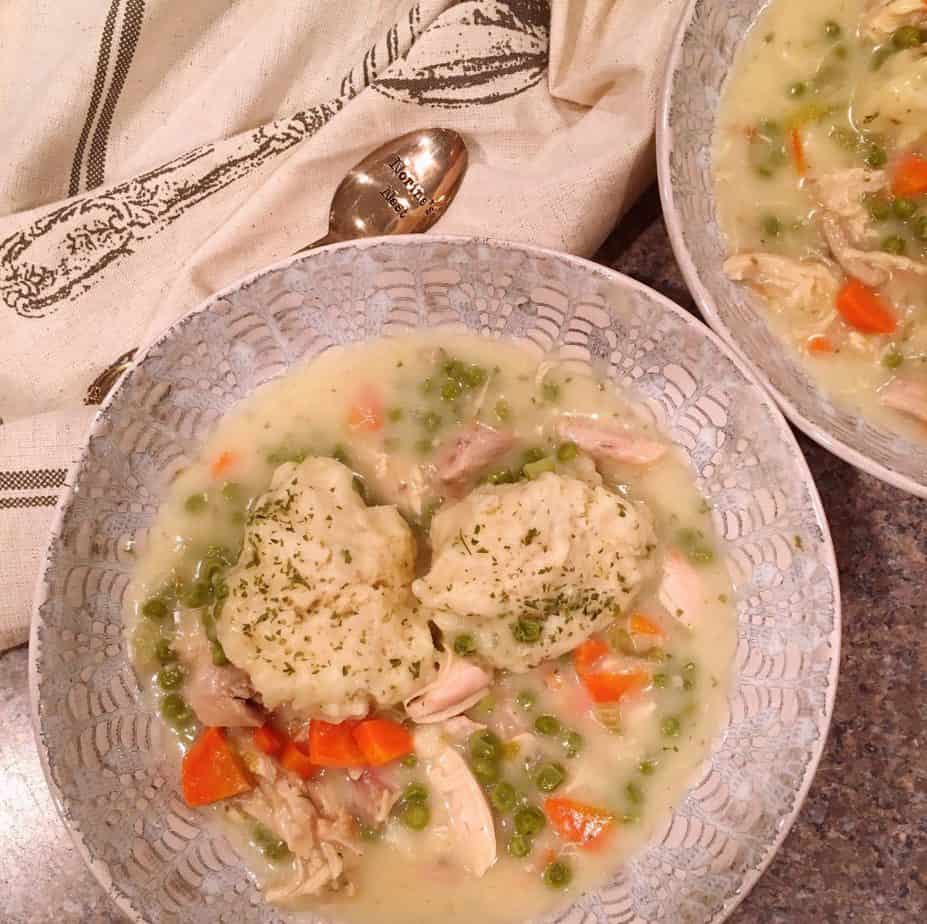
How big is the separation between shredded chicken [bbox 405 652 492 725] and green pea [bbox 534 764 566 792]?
0.22 meters

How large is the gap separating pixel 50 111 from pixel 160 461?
0.94 meters

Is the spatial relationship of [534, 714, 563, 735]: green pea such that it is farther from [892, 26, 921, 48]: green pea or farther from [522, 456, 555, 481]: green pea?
[892, 26, 921, 48]: green pea

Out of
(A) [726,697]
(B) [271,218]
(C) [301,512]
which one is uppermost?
(B) [271,218]

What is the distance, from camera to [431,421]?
2178 mm

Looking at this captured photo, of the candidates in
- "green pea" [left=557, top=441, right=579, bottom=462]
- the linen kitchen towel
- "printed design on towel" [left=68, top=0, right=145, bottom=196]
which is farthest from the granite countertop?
"printed design on towel" [left=68, top=0, right=145, bottom=196]

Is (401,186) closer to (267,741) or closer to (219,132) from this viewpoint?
(219,132)

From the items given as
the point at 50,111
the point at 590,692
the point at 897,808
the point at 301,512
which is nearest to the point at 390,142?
A: the point at 50,111

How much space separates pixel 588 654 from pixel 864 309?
103cm

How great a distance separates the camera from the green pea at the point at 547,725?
2.08 meters

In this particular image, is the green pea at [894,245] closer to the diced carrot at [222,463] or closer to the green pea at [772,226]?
→ the green pea at [772,226]

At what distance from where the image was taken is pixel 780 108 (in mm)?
2262

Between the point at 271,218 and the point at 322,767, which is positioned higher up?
the point at 271,218

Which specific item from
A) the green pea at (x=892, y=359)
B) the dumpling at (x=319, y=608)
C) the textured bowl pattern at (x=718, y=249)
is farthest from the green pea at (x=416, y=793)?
the green pea at (x=892, y=359)

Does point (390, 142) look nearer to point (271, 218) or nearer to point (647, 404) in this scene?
point (271, 218)
